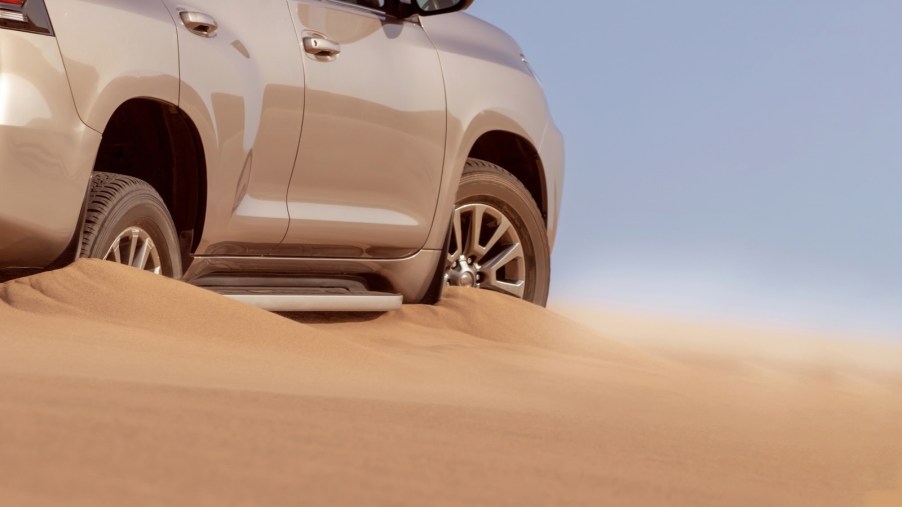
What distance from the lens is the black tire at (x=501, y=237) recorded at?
723 centimetres

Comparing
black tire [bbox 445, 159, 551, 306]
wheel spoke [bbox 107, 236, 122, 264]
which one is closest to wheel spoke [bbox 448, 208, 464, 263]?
black tire [bbox 445, 159, 551, 306]

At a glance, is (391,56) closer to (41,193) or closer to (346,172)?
(346,172)

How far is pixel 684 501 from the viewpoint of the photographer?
9.46 ft

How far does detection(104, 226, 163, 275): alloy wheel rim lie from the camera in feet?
17.2

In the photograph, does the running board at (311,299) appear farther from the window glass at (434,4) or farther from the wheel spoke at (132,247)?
the window glass at (434,4)

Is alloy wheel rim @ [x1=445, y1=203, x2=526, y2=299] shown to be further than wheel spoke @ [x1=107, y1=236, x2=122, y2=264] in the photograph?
Yes

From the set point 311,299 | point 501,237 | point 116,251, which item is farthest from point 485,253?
point 116,251

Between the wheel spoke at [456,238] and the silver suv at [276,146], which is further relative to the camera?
the wheel spoke at [456,238]

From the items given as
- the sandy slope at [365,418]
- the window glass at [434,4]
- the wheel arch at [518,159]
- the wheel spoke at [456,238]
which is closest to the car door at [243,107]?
the sandy slope at [365,418]

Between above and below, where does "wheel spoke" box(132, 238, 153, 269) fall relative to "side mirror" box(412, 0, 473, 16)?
below

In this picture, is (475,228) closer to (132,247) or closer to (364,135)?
(364,135)

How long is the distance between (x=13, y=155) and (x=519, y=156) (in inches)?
141

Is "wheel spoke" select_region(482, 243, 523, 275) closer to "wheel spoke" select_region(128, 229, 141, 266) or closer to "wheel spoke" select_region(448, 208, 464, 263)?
"wheel spoke" select_region(448, 208, 464, 263)

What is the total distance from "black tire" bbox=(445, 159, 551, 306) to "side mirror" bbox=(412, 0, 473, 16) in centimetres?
90
